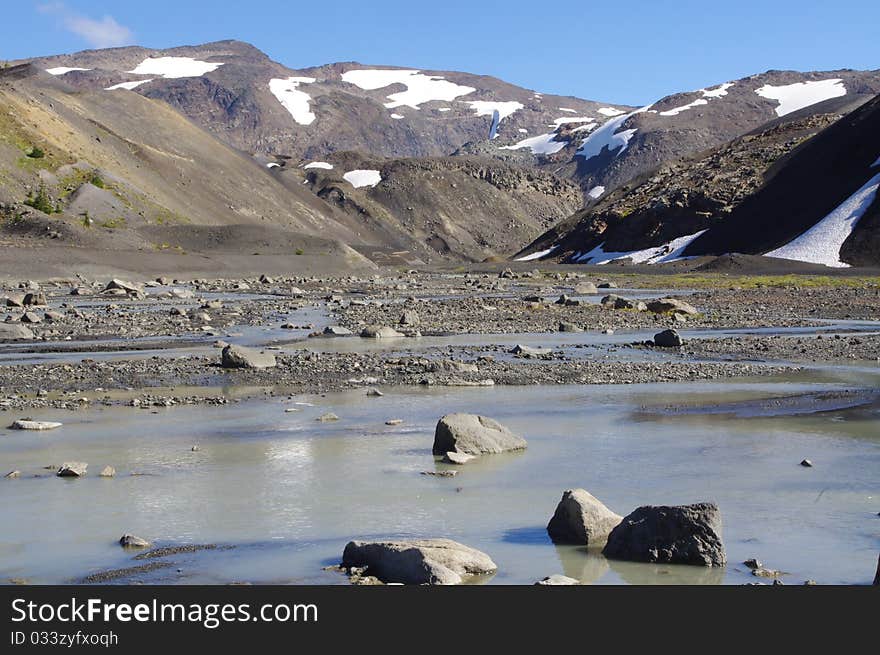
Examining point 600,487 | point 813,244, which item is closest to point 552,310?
point 600,487

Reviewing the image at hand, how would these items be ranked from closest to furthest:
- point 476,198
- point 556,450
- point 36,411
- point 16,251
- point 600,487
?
point 600,487, point 556,450, point 36,411, point 16,251, point 476,198

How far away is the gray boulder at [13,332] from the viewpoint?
31.0m

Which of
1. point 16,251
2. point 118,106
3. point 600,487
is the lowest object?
point 600,487

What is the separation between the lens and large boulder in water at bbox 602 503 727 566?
967 cm

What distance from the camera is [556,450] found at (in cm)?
1566

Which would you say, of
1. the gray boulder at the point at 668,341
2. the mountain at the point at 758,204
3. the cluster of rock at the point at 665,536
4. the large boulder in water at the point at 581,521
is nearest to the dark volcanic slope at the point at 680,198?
the mountain at the point at 758,204

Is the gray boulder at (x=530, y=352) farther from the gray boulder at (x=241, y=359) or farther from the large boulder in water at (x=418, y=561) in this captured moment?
the large boulder in water at (x=418, y=561)

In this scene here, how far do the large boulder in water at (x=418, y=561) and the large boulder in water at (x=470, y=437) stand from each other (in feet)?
16.9

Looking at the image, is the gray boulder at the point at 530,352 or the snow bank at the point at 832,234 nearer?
the gray boulder at the point at 530,352

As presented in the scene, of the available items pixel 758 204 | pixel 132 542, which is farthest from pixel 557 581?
pixel 758 204

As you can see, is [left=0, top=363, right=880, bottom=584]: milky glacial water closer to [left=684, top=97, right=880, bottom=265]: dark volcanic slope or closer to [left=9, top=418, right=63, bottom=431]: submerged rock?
[left=9, top=418, right=63, bottom=431]: submerged rock

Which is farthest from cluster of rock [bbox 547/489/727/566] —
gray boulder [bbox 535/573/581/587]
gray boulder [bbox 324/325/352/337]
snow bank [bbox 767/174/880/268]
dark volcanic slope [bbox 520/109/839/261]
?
dark volcanic slope [bbox 520/109/839/261]
